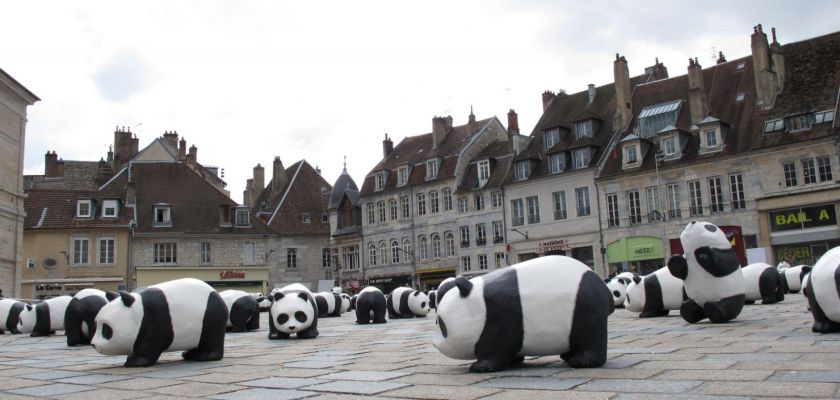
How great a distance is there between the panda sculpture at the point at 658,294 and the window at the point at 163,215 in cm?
3581

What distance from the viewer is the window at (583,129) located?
39750 mm

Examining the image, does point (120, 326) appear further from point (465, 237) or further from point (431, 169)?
point (431, 169)

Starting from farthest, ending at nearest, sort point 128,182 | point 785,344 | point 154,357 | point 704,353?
point 128,182 < point 154,357 < point 785,344 < point 704,353

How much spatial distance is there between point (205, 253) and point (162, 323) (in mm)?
37810

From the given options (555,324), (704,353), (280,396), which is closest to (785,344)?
(704,353)

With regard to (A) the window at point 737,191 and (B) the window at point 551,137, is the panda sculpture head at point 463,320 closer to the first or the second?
(A) the window at point 737,191

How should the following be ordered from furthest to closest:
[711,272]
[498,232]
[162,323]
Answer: [498,232], [711,272], [162,323]

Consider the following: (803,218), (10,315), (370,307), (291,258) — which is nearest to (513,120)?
(291,258)

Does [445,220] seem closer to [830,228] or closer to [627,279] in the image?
[830,228]

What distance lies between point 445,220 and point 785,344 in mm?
37860

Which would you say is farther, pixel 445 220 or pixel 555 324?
pixel 445 220

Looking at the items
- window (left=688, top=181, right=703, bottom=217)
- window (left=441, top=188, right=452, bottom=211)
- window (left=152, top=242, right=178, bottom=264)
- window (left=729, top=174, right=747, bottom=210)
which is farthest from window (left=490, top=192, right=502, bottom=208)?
window (left=152, top=242, right=178, bottom=264)

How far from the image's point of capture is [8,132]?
3197 cm

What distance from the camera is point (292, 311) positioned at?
1275 centimetres
